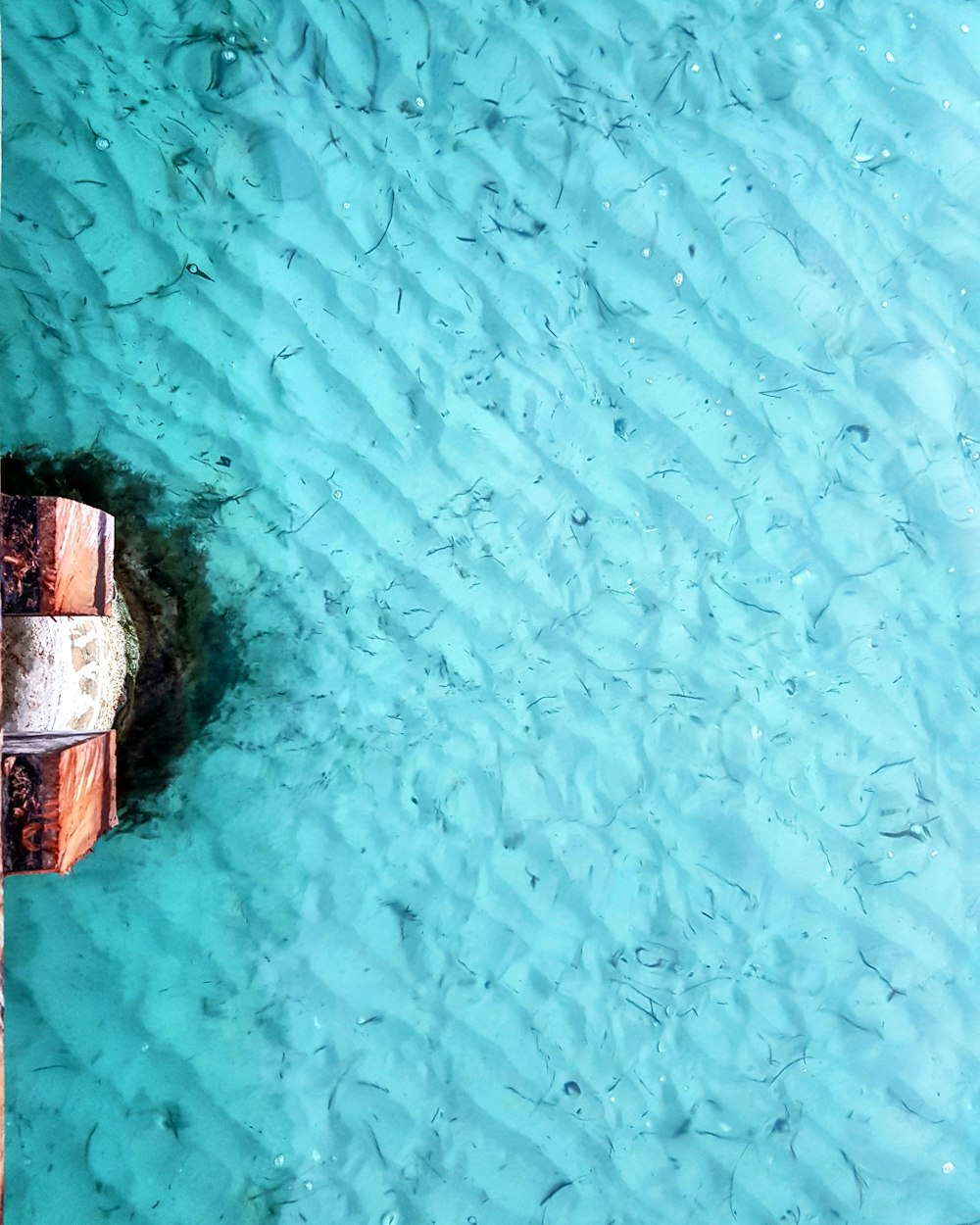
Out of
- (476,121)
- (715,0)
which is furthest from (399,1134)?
(715,0)

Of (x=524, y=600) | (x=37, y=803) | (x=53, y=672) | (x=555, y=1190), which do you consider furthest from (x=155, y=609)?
(x=555, y=1190)

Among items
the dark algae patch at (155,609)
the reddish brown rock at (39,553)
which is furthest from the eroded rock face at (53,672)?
the dark algae patch at (155,609)

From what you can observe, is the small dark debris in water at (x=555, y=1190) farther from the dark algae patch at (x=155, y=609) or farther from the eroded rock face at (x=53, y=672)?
the eroded rock face at (x=53, y=672)

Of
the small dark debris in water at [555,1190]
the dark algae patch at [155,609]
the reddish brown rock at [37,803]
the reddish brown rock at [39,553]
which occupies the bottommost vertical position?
the small dark debris in water at [555,1190]

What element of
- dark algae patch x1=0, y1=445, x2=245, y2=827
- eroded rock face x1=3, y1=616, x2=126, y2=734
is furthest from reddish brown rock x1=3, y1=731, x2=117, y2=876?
dark algae patch x1=0, y1=445, x2=245, y2=827

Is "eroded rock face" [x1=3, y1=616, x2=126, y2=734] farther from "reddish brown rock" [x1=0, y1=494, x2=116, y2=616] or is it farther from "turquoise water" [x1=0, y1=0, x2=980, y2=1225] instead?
"turquoise water" [x1=0, y1=0, x2=980, y2=1225]

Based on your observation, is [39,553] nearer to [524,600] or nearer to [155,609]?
[155,609]

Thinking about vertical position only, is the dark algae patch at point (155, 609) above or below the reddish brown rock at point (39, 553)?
below
